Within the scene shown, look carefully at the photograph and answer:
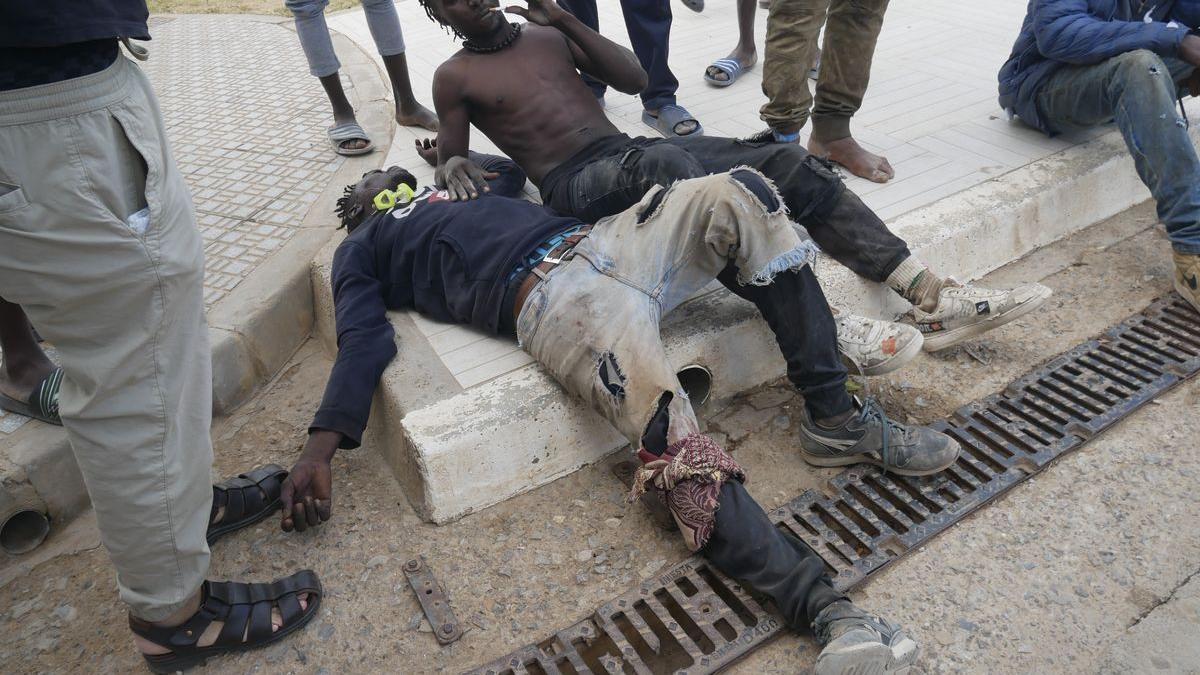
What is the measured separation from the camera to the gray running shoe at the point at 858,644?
6.25 ft

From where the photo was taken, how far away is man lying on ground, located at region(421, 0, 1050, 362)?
2.98 metres

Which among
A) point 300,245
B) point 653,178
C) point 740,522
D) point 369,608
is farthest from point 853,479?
point 300,245

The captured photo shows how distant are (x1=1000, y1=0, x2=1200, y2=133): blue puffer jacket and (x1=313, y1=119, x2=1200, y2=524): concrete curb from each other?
384 millimetres

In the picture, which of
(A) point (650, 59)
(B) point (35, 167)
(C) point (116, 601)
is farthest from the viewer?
(A) point (650, 59)

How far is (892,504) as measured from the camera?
8.38ft

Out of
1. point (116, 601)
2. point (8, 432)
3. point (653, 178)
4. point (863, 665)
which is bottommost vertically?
point (116, 601)

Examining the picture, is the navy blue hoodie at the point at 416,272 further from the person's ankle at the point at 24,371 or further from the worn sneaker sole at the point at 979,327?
the worn sneaker sole at the point at 979,327

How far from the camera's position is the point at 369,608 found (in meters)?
2.32

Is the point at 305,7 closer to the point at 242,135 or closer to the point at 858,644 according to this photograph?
the point at 242,135

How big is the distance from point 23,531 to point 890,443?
8.50 ft

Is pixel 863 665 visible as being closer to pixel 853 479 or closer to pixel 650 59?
pixel 853 479

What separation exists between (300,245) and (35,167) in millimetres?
1956

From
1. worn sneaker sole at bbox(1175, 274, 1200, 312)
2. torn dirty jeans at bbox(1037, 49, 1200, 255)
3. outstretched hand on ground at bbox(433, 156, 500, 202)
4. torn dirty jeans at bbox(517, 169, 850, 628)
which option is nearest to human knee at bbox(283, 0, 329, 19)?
outstretched hand on ground at bbox(433, 156, 500, 202)

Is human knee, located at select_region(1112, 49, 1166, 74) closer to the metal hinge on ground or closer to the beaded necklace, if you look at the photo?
the beaded necklace
